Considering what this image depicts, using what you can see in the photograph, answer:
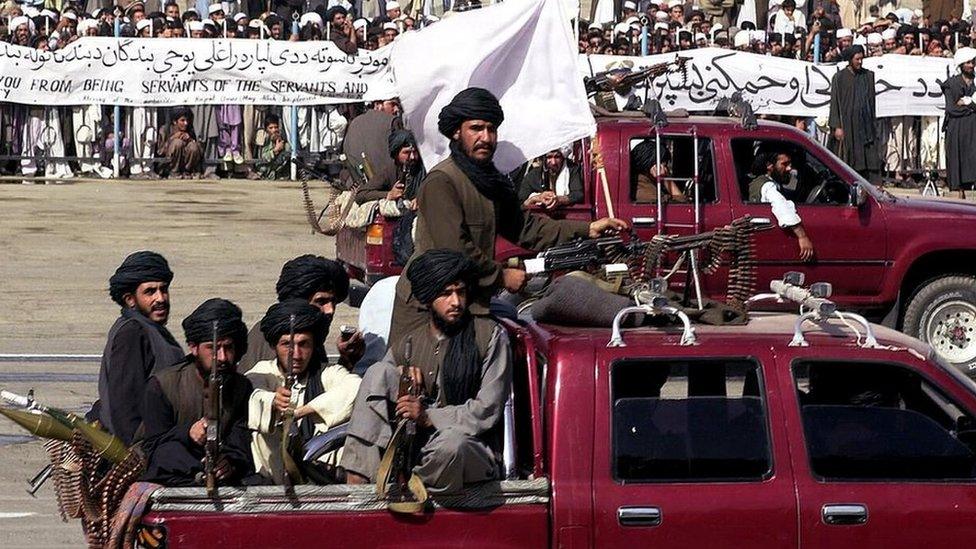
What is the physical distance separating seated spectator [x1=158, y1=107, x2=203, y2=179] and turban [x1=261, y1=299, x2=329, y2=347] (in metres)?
21.8

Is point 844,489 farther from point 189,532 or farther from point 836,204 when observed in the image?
point 836,204

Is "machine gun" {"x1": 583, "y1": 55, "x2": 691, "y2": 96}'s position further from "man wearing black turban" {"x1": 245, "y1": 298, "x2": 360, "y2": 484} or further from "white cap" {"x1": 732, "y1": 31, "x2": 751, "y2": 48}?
"white cap" {"x1": 732, "y1": 31, "x2": 751, "y2": 48}

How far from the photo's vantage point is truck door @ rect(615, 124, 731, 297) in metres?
13.3

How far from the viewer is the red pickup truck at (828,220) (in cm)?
1334

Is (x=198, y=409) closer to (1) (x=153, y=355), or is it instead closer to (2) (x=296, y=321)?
(2) (x=296, y=321)

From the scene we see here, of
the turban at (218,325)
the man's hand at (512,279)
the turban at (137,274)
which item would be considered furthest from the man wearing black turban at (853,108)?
the turban at (218,325)

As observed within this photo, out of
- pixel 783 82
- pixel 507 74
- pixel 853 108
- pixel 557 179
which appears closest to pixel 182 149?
pixel 783 82

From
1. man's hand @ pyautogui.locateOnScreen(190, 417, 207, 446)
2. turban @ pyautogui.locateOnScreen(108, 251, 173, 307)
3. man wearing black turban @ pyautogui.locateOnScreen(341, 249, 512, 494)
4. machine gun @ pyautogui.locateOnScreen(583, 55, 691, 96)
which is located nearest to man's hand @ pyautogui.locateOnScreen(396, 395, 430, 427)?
man wearing black turban @ pyautogui.locateOnScreen(341, 249, 512, 494)

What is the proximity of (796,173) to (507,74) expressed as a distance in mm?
4536

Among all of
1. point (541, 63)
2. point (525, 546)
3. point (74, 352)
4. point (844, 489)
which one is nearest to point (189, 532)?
point (525, 546)

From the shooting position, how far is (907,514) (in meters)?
6.09

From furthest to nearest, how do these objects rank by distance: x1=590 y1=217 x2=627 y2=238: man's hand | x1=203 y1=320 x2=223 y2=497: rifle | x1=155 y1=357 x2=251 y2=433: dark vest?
x1=590 y1=217 x2=627 y2=238: man's hand
x1=155 y1=357 x2=251 y2=433: dark vest
x1=203 y1=320 x2=223 y2=497: rifle

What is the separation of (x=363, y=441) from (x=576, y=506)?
75 centimetres

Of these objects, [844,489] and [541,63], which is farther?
[541,63]
